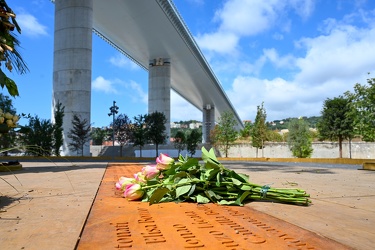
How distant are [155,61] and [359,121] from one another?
44342 millimetres

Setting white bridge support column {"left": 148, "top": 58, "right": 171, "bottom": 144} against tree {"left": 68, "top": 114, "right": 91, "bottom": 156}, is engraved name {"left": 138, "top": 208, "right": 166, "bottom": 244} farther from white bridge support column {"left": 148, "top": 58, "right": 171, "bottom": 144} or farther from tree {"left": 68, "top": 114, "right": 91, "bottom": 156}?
white bridge support column {"left": 148, "top": 58, "right": 171, "bottom": 144}

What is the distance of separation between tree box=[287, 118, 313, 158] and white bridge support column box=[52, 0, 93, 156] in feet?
94.7

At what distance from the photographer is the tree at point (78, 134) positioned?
29459 millimetres

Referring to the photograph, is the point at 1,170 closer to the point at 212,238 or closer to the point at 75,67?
the point at 212,238

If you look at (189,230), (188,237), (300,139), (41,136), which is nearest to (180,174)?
(189,230)

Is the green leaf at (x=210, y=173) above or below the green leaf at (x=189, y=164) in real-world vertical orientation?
below

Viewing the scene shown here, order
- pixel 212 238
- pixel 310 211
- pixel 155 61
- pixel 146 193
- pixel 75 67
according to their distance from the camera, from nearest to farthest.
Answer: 1. pixel 212 238
2. pixel 310 211
3. pixel 146 193
4. pixel 75 67
5. pixel 155 61

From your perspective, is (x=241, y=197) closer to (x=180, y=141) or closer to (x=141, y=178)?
(x=141, y=178)

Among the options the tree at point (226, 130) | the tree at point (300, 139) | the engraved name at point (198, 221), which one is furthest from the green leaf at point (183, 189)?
the tree at point (300, 139)

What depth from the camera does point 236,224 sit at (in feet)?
8.32

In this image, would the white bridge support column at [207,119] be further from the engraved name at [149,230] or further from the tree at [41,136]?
the engraved name at [149,230]

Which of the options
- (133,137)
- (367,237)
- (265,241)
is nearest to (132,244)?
(265,241)

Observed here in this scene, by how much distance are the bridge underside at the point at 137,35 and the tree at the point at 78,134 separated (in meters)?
1.69

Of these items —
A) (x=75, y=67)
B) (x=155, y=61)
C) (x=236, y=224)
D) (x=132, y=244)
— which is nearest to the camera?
(x=132, y=244)
